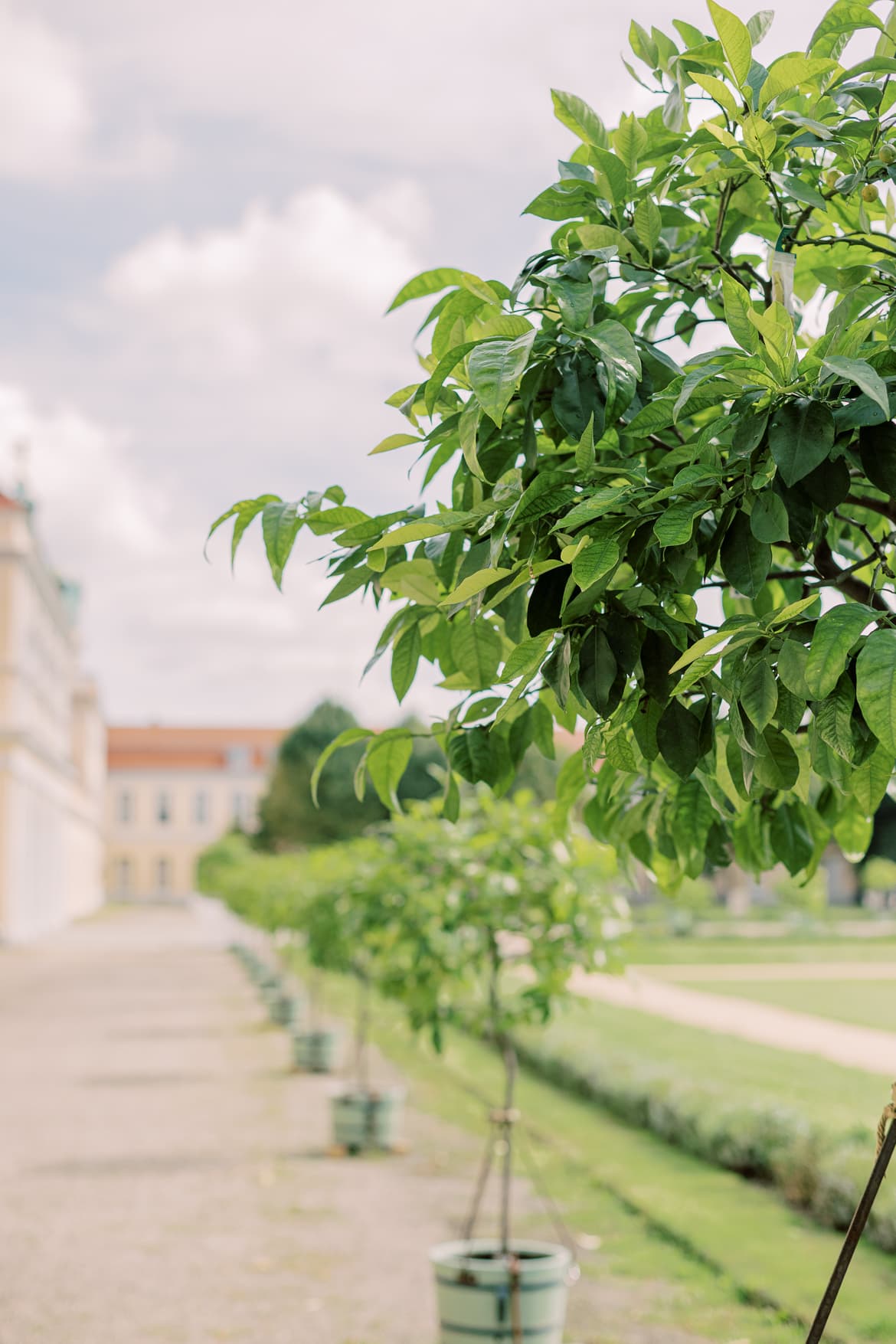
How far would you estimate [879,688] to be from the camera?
1.35m

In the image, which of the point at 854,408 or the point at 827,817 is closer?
the point at 854,408

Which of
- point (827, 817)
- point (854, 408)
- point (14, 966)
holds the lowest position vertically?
point (14, 966)

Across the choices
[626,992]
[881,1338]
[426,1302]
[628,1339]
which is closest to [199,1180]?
[426,1302]

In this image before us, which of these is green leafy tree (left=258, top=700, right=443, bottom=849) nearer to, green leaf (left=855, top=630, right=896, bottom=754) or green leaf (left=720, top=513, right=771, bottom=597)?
green leaf (left=720, top=513, right=771, bottom=597)

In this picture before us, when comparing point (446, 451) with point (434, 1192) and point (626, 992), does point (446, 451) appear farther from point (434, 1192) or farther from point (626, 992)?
point (626, 992)

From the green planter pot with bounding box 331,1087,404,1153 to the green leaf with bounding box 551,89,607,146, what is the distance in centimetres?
845

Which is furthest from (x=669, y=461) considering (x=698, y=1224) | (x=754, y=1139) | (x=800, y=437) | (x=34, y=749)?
(x=34, y=749)

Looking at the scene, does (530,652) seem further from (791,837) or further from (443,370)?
(791,837)

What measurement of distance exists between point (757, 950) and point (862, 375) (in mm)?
34356

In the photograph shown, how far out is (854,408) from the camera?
1518 mm

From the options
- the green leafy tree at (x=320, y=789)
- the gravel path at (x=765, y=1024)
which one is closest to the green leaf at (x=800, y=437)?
the gravel path at (x=765, y=1024)

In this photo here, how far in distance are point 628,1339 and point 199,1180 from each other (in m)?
4.00

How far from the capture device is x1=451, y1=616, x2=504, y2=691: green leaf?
6.46ft

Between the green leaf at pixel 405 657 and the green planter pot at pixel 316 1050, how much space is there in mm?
12041
